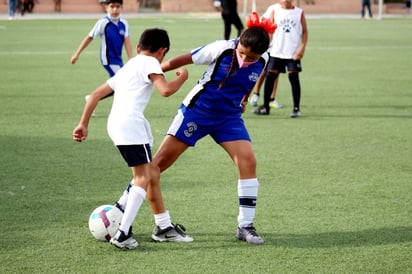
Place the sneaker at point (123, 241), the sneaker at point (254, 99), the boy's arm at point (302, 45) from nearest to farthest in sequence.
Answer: the sneaker at point (123, 241) < the boy's arm at point (302, 45) < the sneaker at point (254, 99)

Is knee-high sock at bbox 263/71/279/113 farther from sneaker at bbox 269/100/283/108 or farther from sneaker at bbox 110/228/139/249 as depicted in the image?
sneaker at bbox 110/228/139/249

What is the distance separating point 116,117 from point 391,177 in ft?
12.8

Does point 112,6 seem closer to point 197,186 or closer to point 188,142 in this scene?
point 197,186

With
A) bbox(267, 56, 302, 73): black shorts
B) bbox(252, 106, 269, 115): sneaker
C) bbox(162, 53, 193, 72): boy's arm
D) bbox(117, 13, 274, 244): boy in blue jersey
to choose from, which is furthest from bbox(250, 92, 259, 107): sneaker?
bbox(162, 53, 193, 72): boy's arm

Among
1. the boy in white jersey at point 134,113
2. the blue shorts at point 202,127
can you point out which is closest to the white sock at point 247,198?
the blue shorts at point 202,127

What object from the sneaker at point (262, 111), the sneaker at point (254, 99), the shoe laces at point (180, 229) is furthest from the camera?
the sneaker at point (254, 99)

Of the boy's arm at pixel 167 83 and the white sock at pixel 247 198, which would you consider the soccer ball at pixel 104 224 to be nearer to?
the white sock at pixel 247 198

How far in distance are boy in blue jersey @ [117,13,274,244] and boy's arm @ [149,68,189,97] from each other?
391 mm

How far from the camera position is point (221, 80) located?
6852mm

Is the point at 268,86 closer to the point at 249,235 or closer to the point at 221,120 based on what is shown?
the point at 221,120

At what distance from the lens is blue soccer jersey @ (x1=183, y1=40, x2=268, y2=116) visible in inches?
266

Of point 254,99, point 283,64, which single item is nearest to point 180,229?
point 283,64

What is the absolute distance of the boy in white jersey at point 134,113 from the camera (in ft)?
20.8

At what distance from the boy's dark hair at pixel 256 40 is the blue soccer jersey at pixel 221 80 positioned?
0.70 ft
